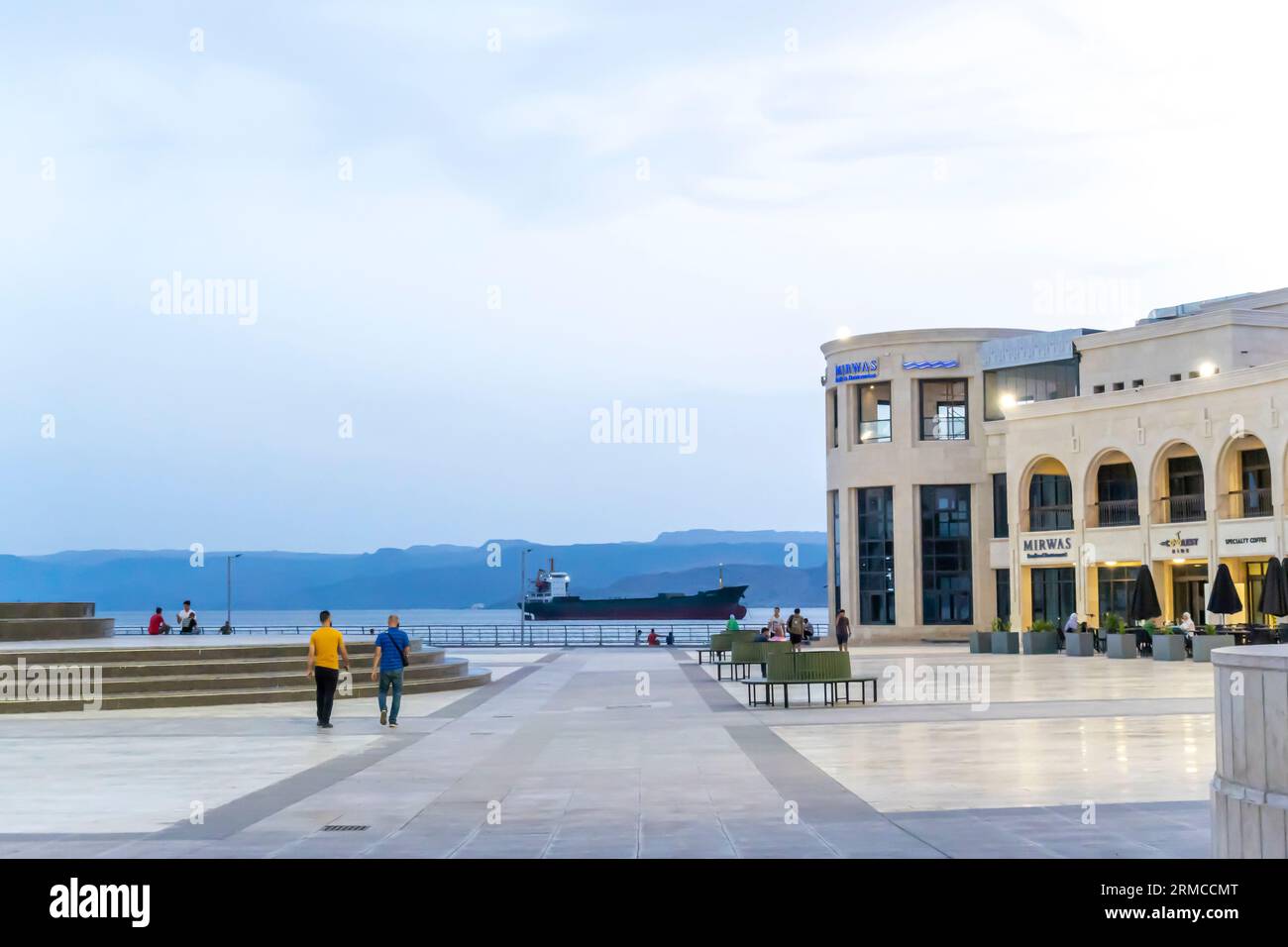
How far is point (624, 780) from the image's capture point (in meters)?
13.8

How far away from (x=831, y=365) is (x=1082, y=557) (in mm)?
19084

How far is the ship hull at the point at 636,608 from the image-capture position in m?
158

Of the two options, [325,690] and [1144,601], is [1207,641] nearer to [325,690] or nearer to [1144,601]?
[1144,601]

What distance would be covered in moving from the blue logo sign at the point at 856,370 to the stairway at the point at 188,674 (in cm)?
3988

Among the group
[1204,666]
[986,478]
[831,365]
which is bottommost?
[1204,666]

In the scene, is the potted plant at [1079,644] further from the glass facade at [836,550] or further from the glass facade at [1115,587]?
the glass facade at [836,550]

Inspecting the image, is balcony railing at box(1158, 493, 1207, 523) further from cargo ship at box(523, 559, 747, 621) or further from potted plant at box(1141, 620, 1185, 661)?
cargo ship at box(523, 559, 747, 621)

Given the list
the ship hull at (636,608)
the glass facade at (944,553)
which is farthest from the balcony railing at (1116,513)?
the ship hull at (636,608)

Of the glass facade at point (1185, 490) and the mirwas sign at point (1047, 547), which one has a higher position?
the glass facade at point (1185, 490)

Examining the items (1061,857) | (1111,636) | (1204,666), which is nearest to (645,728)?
(1061,857)

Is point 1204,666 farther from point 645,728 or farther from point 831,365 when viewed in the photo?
point 831,365

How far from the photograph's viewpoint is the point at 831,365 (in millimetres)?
66250
